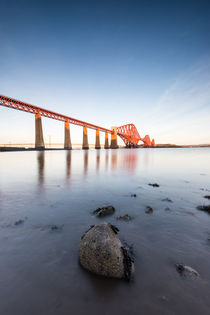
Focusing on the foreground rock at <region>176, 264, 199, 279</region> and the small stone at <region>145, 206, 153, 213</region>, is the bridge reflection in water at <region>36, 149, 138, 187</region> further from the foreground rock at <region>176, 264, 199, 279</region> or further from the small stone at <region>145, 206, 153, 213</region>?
the foreground rock at <region>176, 264, 199, 279</region>

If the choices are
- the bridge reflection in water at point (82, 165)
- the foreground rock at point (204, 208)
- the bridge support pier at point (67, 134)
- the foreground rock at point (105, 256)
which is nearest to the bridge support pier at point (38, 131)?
the bridge support pier at point (67, 134)

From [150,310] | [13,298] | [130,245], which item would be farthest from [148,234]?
[13,298]

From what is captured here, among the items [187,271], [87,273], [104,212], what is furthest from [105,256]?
[104,212]

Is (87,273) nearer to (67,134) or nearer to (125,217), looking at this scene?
(125,217)

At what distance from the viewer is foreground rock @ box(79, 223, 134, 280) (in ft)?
6.04

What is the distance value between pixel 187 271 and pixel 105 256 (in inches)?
46.5

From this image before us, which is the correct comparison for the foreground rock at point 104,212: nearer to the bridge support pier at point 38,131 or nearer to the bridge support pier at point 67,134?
the bridge support pier at point 38,131

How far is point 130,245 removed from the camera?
2.50m

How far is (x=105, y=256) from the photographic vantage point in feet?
6.19

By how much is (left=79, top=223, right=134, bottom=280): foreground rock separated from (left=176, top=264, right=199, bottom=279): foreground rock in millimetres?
684

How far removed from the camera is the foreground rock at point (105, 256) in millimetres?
1842

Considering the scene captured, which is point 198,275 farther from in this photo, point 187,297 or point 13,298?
point 13,298


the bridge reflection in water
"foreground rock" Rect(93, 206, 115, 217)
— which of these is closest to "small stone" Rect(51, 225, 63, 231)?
"foreground rock" Rect(93, 206, 115, 217)

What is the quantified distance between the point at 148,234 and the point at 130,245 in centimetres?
56
